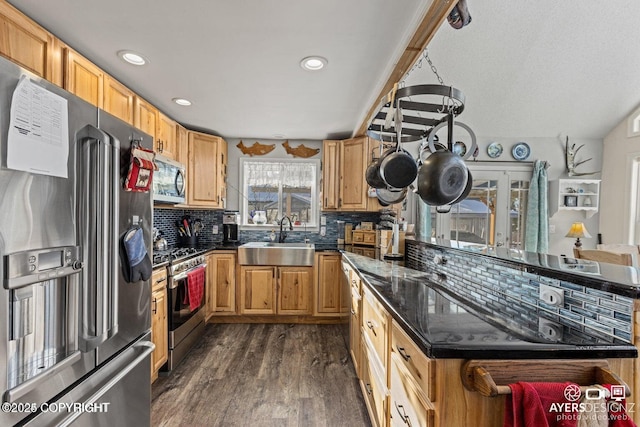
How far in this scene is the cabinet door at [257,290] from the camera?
3533mm

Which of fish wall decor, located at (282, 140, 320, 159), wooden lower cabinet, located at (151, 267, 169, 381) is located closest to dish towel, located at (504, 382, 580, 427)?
wooden lower cabinet, located at (151, 267, 169, 381)

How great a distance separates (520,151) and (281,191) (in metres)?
3.66

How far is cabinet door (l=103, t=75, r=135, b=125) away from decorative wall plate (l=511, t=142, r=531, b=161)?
→ 16.2 feet

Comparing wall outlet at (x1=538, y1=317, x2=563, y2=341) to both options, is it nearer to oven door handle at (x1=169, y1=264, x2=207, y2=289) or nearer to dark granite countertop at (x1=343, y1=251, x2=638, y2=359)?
dark granite countertop at (x1=343, y1=251, x2=638, y2=359)

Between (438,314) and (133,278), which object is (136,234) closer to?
(133,278)

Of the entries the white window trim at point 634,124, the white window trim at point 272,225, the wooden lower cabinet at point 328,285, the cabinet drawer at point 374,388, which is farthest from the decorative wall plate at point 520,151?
the cabinet drawer at point 374,388

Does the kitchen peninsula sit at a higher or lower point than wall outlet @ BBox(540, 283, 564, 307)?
lower

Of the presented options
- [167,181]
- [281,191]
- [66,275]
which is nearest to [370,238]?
[281,191]

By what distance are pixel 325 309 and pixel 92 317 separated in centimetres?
273

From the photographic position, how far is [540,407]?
0.77 m

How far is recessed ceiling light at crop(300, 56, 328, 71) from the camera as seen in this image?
1.95 meters

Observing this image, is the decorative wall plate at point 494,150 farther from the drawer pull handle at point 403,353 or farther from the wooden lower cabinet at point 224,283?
the drawer pull handle at point 403,353

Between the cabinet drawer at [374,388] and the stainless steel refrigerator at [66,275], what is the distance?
1191mm

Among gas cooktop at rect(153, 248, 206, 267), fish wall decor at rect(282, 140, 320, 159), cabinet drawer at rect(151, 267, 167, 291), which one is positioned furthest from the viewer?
fish wall decor at rect(282, 140, 320, 159)
